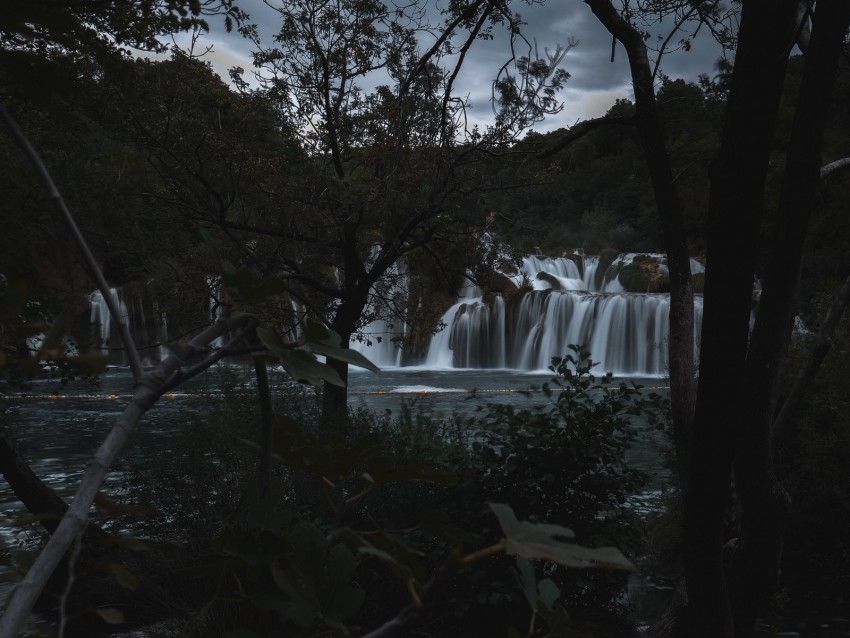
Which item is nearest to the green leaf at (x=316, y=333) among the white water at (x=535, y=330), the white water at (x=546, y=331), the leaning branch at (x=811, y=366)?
the leaning branch at (x=811, y=366)

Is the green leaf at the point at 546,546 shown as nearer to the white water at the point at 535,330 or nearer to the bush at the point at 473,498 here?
the bush at the point at 473,498

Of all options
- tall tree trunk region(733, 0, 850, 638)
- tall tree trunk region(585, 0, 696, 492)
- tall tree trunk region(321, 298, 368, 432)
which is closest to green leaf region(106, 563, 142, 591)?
tall tree trunk region(733, 0, 850, 638)

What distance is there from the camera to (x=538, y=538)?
49 centimetres

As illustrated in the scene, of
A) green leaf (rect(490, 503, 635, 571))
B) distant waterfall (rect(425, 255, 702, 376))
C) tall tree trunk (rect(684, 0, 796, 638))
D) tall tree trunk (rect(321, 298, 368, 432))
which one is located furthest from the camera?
distant waterfall (rect(425, 255, 702, 376))

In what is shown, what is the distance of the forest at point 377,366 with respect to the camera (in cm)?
70

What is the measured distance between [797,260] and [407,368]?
2427 centimetres

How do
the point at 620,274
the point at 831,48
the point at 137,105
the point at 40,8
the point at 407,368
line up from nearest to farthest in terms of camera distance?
the point at 40,8 → the point at 831,48 → the point at 137,105 → the point at 407,368 → the point at 620,274

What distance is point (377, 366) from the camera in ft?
2.50

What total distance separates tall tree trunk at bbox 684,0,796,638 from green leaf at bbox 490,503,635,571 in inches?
67.6

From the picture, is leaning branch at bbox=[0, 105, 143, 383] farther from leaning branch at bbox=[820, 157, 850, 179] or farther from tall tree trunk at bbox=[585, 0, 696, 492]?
leaning branch at bbox=[820, 157, 850, 179]

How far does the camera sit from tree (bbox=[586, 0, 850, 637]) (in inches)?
78.9

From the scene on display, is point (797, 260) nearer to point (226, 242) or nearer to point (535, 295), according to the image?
point (226, 242)

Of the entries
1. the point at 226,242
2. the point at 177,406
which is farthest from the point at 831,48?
the point at 177,406

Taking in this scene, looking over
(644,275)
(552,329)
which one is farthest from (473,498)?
(644,275)
